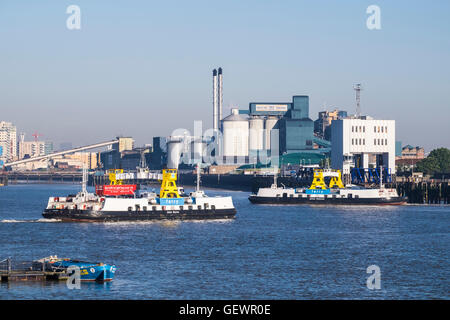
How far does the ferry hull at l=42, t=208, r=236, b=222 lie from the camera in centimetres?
9081

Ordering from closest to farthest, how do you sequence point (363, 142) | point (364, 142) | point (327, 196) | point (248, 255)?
point (248, 255) → point (327, 196) → point (364, 142) → point (363, 142)

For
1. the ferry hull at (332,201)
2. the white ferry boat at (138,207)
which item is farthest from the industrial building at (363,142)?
the white ferry boat at (138,207)

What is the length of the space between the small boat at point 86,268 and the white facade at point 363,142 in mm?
130684

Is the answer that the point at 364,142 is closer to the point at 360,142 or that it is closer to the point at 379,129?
the point at 360,142

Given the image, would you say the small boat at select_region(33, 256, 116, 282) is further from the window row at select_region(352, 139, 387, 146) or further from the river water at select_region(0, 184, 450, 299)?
the window row at select_region(352, 139, 387, 146)

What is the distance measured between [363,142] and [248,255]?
11805 cm

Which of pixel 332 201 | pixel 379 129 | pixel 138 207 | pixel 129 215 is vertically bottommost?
pixel 129 215

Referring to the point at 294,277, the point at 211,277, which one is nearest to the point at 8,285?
the point at 211,277

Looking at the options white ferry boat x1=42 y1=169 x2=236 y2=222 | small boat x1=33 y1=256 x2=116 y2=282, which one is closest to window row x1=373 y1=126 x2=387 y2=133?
white ferry boat x1=42 y1=169 x2=236 y2=222

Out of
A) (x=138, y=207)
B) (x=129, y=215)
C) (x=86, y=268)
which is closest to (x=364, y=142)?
(x=138, y=207)

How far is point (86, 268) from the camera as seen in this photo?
161ft

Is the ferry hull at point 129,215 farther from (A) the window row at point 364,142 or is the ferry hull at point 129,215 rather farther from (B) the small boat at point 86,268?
(A) the window row at point 364,142

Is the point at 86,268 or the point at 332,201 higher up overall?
the point at 332,201

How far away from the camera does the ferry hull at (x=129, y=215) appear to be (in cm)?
9081
